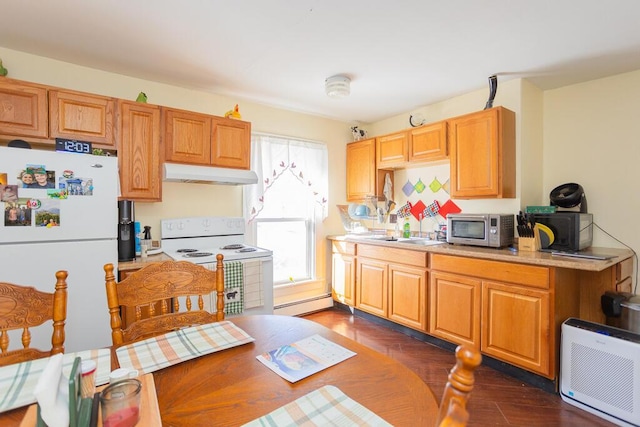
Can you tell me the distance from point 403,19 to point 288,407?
2.10m

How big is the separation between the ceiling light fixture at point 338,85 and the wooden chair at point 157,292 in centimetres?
192

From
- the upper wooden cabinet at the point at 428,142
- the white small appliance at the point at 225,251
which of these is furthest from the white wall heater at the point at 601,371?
the white small appliance at the point at 225,251

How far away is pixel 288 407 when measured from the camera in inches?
29.5

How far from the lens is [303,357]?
3.28 feet

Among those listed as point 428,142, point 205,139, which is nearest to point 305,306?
point 205,139

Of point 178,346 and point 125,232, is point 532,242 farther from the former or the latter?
point 125,232

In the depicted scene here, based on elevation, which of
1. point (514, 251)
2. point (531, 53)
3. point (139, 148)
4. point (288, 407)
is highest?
point (531, 53)

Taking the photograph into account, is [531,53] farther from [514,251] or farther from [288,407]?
[288,407]

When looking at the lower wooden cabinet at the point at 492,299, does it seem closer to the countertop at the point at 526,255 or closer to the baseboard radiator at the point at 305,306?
the countertop at the point at 526,255

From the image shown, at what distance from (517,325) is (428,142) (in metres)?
1.83

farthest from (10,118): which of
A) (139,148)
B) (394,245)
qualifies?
(394,245)

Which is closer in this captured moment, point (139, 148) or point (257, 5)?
point (257, 5)

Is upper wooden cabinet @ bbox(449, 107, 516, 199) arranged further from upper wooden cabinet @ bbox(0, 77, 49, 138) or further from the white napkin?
upper wooden cabinet @ bbox(0, 77, 49, 138)

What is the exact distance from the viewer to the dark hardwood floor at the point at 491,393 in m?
1.86
